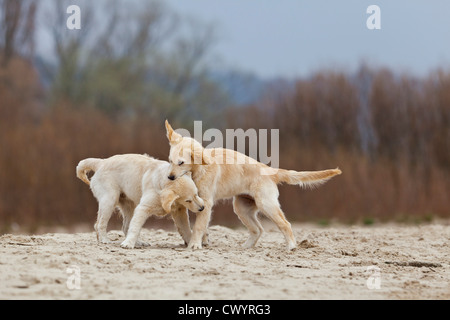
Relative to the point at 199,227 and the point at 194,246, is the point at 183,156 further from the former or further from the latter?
the point at 194,246

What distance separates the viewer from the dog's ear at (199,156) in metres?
9.06

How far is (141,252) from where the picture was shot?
8469 mm

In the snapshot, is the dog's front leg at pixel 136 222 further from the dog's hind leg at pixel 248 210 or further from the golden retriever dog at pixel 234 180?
the dog's hind leg at pixel 248 210

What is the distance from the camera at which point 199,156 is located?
29.9 ft

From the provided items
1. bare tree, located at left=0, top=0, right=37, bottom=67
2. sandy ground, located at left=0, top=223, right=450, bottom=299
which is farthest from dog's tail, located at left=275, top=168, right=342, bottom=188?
bare tree, located at left=0, top=0, right=37, bottom=67

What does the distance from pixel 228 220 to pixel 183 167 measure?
937cm

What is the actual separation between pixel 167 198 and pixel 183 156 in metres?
0.59

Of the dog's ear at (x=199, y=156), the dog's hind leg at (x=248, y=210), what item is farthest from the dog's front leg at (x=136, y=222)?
the dog's hind leg at (x=248, y=210)

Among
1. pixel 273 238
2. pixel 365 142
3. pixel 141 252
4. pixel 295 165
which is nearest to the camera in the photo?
pixel 141 252

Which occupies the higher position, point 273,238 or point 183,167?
point 183,167

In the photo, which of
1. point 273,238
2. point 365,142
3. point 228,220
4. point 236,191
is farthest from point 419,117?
point 236,191

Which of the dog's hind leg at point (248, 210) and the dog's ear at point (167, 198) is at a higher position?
the dog's ear at point (167, 198)

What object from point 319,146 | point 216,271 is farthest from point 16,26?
point 216,271
